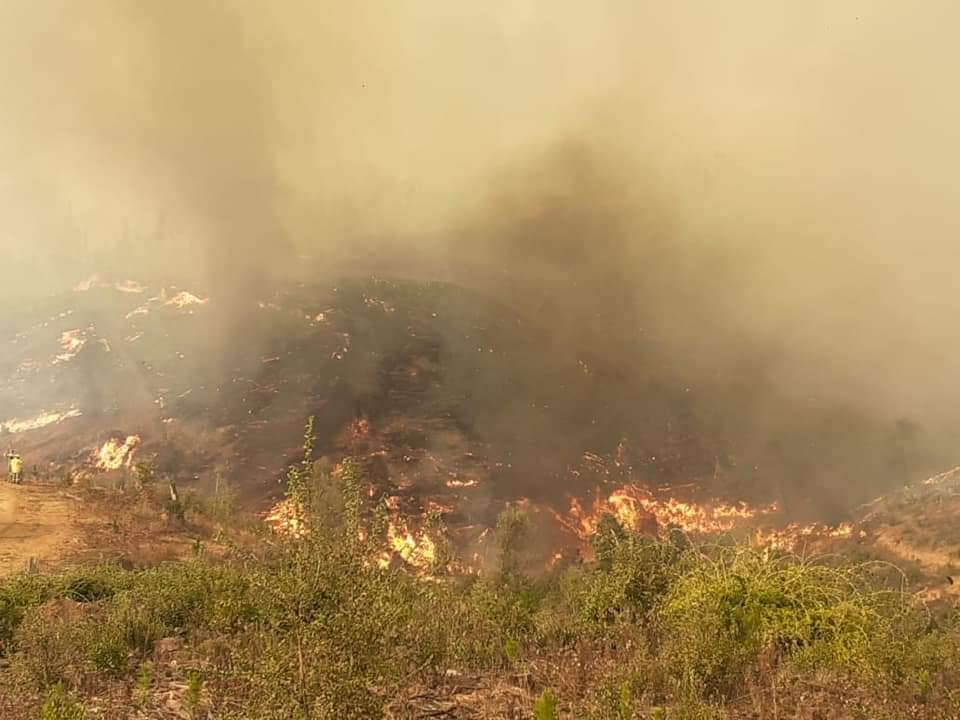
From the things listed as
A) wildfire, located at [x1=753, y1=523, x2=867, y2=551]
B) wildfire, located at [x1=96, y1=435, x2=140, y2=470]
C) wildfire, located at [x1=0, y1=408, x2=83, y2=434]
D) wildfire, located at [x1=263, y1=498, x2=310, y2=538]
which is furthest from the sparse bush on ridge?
wildfire, located at [x1=0, y1=408, x2=83, y2=434]

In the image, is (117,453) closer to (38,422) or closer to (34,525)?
(38,422)

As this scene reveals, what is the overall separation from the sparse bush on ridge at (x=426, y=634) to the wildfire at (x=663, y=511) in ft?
505

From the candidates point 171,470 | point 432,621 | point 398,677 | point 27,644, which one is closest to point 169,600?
point 27,644

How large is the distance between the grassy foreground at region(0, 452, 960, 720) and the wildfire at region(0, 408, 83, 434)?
567 feet

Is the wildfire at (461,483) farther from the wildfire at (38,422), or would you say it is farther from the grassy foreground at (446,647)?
the grassy foreground at (446,647)

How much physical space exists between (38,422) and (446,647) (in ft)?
633

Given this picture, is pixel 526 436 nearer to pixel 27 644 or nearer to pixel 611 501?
pixel 611 501

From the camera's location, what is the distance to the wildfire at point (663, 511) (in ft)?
579

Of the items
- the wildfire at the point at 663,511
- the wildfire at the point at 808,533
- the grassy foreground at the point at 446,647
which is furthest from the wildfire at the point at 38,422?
the wildfire at the point at 808,533

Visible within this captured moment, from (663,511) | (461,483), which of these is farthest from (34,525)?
(663,511)

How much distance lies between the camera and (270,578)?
10008 millimetres

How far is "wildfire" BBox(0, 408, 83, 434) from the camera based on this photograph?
168 metres

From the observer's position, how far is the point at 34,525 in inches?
1961

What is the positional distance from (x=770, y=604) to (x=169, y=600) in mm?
19972
